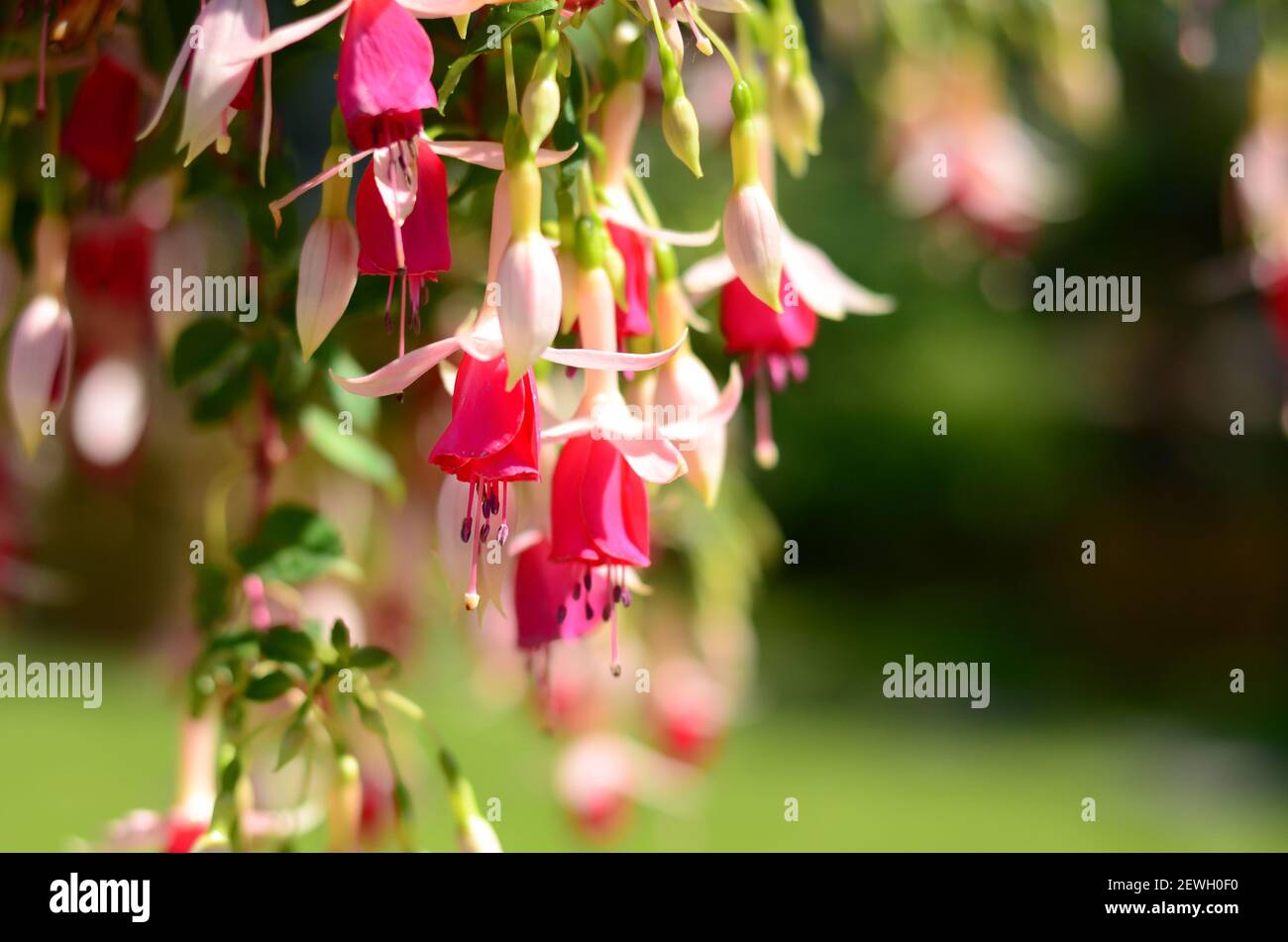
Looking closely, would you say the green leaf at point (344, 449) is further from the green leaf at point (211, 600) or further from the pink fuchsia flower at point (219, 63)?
the pink fuchsia flower at point (219, 63)

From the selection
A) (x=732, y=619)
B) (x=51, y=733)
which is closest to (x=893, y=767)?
(x=51, y=733)

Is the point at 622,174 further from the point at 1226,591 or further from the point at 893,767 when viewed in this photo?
the point at 1226,591

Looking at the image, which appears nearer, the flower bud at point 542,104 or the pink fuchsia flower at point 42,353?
the flower bud at point 542,104

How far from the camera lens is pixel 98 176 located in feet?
1.86

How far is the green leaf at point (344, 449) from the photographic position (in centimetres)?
62

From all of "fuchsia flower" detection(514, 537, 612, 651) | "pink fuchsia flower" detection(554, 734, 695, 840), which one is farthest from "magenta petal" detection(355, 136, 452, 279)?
"pink fuchsia flower" detection(554, 734, 695, 840)

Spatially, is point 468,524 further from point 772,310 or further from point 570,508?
point 772,310

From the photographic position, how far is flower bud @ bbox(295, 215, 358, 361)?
17.6 inches

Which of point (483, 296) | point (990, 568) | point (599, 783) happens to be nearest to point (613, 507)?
point (483, 296)

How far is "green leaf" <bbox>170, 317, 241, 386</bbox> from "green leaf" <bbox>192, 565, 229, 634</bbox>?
0.30 ft

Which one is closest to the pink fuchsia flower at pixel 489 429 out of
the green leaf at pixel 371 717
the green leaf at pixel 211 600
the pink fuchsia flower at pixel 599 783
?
the green leaf at pixel 371 717

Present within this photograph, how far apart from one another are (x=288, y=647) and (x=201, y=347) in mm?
144

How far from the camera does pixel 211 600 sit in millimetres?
603

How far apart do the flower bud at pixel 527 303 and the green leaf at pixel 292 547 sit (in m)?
0.20
